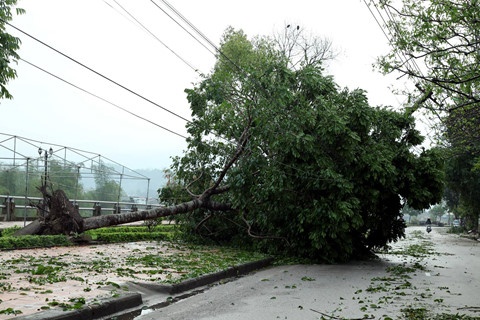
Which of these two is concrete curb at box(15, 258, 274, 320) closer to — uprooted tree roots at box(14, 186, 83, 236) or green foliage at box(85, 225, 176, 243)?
uprooted tree roots at box(14, 186, 83, 236)

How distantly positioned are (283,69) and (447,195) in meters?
45.0

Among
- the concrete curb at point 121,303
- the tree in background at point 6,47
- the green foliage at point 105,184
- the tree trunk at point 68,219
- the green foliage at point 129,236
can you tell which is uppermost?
the tree in background at point 6,47

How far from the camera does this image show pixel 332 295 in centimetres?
923

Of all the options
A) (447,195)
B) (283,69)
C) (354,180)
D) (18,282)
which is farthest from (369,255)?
(447,195)

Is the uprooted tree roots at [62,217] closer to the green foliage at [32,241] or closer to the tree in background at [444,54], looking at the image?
the green foliage at [32,241]

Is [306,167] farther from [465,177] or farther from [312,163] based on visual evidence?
[465,177]

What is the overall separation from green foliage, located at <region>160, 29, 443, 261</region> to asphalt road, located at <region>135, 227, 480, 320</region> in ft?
6.01

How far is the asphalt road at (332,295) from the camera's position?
24.7ft

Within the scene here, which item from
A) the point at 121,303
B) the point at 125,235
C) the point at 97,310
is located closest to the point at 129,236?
the point at 125,235

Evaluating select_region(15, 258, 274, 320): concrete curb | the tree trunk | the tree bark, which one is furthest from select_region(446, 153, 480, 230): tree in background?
select_region(15, 258, 274, 320): concrete curb

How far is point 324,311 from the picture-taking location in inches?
302

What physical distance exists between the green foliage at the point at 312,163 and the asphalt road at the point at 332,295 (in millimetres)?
1832

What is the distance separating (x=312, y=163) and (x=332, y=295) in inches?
233

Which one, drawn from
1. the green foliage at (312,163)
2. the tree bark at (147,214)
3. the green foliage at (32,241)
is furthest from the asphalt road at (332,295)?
the green foliage at (32,241)
